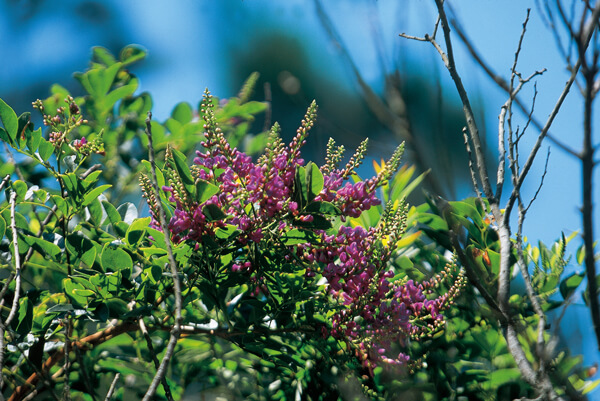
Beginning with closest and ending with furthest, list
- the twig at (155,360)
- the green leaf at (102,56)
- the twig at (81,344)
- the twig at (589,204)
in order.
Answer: the twig at (589,204) → the twig at (155,360) → the twig at (81,344) → the green leaf at (102,56)

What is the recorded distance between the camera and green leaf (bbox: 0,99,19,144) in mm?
903

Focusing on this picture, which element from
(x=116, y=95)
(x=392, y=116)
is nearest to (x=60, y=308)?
(x=392, y=116)

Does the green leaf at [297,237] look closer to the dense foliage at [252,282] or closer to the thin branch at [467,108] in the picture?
the dense foliage at [252,282]

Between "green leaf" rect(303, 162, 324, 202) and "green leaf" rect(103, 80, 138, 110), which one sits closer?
"green leaf" rect(303, 162, 324, 202)

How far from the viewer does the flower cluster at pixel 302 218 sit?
31.2 inches

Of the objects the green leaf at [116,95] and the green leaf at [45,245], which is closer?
the green leaf at [45,245]

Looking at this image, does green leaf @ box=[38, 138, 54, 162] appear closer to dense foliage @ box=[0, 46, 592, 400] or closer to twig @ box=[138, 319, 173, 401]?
dense foliage @ box=[0, 46, 592, 400]

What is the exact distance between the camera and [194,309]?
101 centimetres

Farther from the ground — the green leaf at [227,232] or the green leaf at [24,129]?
the green leaf at [24,129]

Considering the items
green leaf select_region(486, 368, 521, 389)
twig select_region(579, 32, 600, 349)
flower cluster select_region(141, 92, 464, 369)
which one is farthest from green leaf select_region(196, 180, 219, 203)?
green leaf select_region(486, 368, 521, 389)

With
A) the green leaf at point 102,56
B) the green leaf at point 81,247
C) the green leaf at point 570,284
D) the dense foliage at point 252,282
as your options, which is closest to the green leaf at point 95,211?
the dense foliage at point 252,282

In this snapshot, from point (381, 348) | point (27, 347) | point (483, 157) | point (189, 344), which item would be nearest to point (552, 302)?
point (381, 348)

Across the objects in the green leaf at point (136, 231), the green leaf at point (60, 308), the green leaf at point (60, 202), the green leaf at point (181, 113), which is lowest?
the green leaf at point (60, 308)

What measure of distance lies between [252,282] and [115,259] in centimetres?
20
